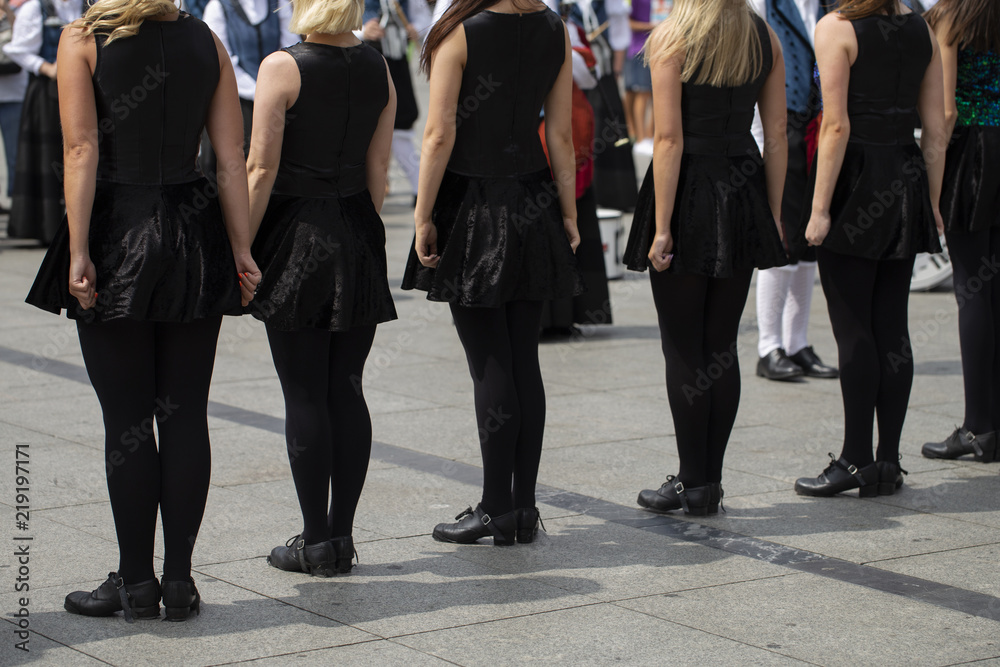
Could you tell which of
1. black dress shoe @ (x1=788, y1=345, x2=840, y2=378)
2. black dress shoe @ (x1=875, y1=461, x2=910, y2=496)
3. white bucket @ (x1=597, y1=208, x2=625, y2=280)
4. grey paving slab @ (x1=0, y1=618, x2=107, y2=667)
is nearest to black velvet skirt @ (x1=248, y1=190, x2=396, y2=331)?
grey paving slab @ (x1=0, y1=618, x2=107, y2=667)

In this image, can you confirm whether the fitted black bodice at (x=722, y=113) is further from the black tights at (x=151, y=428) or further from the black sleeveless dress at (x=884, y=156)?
the black tights at (x=151, y=428)

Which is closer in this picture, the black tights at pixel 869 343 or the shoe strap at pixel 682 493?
the shoe strap at pixel 682 493

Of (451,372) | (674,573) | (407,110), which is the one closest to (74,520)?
(674,573)

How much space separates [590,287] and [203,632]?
468 centimetres

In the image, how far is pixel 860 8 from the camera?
4.95m

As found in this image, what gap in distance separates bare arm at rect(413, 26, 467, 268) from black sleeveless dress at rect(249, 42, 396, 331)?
24 centimetres

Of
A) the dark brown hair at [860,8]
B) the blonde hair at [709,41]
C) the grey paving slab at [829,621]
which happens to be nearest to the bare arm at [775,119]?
the blonde hair at [709,41]

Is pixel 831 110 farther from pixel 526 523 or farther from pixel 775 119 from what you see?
pixel 526 523

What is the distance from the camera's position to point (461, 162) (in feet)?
14.7

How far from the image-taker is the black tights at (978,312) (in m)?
5.71

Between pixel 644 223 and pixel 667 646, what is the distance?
175cm

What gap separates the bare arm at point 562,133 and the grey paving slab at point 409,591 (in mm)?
1170

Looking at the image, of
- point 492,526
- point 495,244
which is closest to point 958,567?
point 492,526

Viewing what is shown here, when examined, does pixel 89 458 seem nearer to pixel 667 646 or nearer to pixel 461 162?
Result: pixel 461 162
